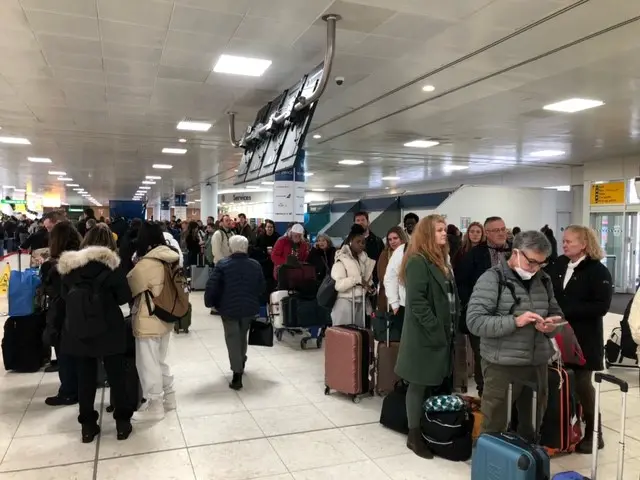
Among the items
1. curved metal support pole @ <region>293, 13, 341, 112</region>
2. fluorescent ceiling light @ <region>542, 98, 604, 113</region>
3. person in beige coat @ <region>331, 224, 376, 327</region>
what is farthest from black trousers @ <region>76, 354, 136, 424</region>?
fluorescent ceiling light @ <region>542, 98, 604, 113</region>

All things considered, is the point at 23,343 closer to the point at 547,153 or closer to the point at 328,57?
the point at 328,57

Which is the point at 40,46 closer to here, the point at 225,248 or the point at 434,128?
the point at 225,248

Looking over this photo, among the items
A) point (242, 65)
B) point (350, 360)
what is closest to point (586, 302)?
point (350, 360)

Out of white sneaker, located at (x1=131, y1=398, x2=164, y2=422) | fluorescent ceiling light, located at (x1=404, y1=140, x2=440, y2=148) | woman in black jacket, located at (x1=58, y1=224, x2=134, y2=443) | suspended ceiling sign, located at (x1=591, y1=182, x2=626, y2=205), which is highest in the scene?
fluorescent ceiling light, located at (x1=404, y1=140, x2=440, y2=148)

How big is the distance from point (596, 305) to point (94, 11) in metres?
4.48

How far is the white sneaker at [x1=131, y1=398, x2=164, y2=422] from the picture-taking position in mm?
4109

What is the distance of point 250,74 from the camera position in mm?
6094

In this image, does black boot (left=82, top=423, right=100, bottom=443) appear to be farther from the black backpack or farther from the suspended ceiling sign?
the suspended ceiling sign

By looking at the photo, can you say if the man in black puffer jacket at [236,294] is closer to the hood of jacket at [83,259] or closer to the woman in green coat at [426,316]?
the hood of jacket at [83,259]

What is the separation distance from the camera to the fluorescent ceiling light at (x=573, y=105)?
24.1 feet

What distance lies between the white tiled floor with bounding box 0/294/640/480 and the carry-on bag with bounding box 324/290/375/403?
147 millimetres

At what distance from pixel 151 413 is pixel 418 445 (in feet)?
6.89

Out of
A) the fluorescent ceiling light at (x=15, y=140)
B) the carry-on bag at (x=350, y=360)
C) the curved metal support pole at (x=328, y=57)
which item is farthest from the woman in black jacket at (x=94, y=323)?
the fluorescent ceiling light at (x=15, y=140)

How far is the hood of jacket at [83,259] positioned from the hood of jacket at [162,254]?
0.38m
